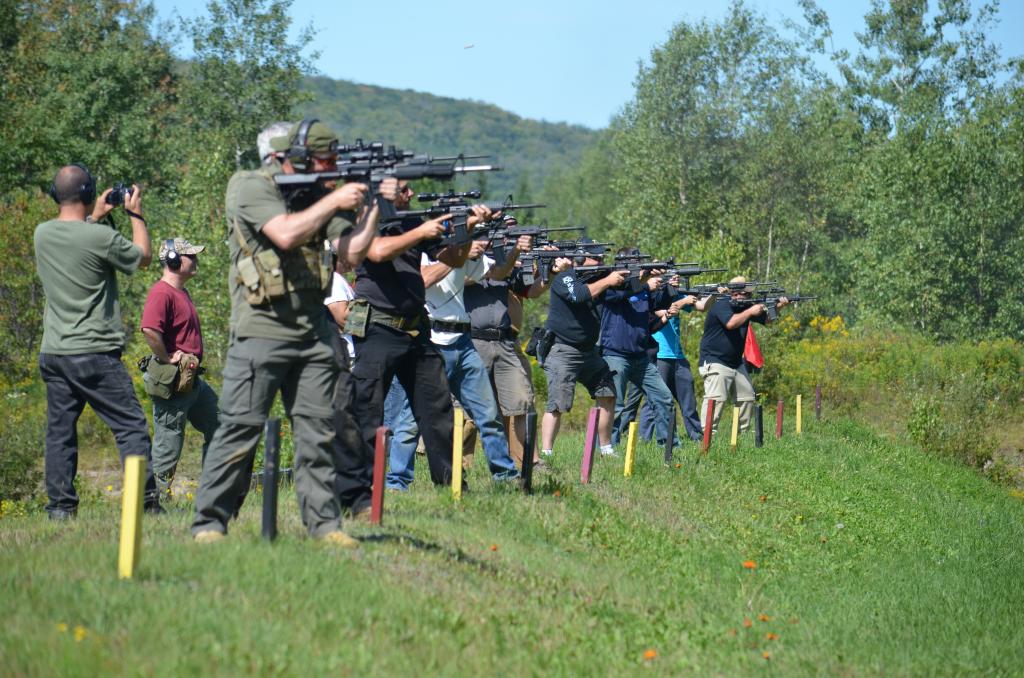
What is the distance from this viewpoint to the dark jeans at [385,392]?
325 inches

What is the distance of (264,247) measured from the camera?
21.9 ft

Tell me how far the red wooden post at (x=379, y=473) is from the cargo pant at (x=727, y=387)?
9.31m

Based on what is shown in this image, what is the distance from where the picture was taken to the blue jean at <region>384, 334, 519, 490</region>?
394 inches

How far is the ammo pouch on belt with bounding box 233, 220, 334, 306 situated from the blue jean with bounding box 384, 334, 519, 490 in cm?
324

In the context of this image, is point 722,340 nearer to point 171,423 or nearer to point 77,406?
point 171,423

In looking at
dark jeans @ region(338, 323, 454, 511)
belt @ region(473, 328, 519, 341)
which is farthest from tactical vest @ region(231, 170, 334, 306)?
belt @ region(473, 328, 519, 341)

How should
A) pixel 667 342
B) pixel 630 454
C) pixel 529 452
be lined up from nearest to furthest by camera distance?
pixel 529 452 < pixel 630 454 < pixel 667 342

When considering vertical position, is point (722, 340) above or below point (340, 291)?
below

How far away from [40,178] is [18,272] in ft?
27.1

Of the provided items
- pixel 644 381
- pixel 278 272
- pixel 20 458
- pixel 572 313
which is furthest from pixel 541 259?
pixel 20 458

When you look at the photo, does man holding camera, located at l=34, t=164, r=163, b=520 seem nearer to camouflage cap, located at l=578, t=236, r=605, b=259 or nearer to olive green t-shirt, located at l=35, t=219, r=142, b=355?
olive green t-shirt, located at l=35, t=219, r=142, b=355

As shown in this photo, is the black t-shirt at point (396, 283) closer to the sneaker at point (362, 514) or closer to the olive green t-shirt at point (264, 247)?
the sneaker at point (362, 514)

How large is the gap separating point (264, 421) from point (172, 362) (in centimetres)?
332

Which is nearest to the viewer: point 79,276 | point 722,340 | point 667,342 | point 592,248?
point 79,276
